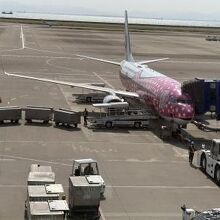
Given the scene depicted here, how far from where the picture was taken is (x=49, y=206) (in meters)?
21.4

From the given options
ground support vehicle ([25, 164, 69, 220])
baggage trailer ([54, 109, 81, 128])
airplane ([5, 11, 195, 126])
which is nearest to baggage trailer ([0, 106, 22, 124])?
baggage trailer ([54, 109, 81, 128])

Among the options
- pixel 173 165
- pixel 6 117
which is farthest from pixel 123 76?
pixel 173 165

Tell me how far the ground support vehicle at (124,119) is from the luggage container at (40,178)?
1795cm

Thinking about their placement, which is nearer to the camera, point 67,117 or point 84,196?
point 84,196

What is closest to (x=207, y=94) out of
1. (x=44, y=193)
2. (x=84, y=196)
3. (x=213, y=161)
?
(x=213, y=161)

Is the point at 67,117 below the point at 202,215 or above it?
below

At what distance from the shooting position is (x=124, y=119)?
4409 centimetres

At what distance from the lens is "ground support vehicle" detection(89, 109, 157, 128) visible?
144ft

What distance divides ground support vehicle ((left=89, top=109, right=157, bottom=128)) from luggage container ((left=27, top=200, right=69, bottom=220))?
2212 cm

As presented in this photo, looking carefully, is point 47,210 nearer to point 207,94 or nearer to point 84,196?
point 84,196

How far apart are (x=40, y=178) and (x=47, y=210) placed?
4443 mm

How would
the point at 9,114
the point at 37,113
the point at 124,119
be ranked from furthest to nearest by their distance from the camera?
the point at 124,119
the point at 37,113
the point at 9,114

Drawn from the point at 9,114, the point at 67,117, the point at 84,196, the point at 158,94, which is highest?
the point at 158,94

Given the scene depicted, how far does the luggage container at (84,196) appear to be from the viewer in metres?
23.8
